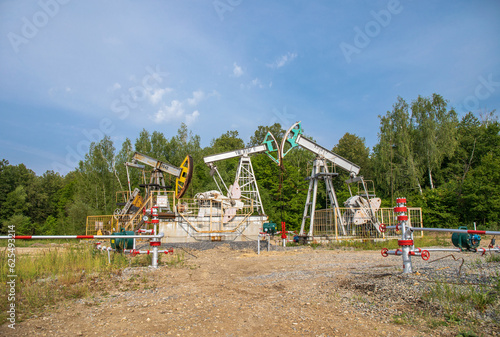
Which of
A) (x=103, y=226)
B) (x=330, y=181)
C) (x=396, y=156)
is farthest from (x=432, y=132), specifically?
(x=103, y=226)

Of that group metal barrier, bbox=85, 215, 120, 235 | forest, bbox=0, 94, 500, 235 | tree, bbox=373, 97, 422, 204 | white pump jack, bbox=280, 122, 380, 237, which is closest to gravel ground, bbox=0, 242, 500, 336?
white pump jack, bbox=280, 122, 380, 237

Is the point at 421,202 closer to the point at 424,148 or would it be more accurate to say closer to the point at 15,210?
the point at 424,148

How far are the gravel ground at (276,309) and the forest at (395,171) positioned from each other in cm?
2332

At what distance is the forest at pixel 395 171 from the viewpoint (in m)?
26.5

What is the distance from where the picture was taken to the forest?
26.5m

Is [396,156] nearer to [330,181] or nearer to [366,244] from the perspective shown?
[330,181]

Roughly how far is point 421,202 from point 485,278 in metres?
25.7

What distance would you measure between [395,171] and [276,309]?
31605 millimetres

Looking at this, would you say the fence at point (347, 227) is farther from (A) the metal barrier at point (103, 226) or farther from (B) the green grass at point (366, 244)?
(A) the metal barrier at point (103, 226)

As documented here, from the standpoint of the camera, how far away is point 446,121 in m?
33.1

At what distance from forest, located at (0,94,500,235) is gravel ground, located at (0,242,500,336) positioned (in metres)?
23.3

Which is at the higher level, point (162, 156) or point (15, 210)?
point (162, 156)

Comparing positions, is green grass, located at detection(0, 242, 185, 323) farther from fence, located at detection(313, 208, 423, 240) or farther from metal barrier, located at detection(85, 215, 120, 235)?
fence, located at detection(313, 208, 423, 240)

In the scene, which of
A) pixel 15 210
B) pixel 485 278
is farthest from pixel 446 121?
pixel 15 210
